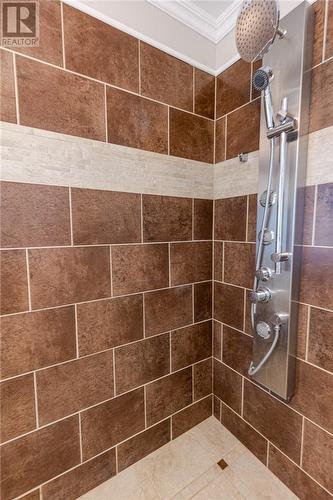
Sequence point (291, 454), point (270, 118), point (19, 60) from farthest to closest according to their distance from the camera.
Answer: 1. point (291, 454)
2. point (270, 118)
3. point (19, 60)

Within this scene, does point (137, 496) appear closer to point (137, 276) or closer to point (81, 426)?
point (81, 426)

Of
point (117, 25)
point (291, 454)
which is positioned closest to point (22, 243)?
point (117, 25)

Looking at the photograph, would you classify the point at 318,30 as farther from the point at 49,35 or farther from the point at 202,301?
the point at 202,301

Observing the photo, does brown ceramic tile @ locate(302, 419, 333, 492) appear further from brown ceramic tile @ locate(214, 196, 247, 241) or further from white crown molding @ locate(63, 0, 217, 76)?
white crown molding @ locate(63, 0, 217, 76)

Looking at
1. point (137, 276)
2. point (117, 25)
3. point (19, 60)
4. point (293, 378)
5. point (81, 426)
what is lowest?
point (81, 426)

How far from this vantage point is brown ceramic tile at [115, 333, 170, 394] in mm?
1037

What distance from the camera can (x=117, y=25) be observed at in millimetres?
905

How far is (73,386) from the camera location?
93cm

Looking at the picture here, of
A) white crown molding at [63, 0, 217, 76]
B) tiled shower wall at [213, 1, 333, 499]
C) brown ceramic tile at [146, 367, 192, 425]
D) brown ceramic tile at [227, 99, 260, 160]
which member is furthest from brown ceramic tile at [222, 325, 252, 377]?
white crown molding at [63, 0, 217, 76]

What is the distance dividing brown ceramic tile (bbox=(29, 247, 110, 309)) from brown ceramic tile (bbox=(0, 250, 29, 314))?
0.08 ft

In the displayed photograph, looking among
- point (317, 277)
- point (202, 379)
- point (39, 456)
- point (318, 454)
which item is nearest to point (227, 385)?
point (202, 379)

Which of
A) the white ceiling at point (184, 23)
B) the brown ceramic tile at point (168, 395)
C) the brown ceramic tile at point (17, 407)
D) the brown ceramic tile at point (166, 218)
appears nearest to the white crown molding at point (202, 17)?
the white ceiling at point (184, 23)

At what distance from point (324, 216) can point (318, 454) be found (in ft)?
3.02

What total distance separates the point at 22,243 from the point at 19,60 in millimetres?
614
